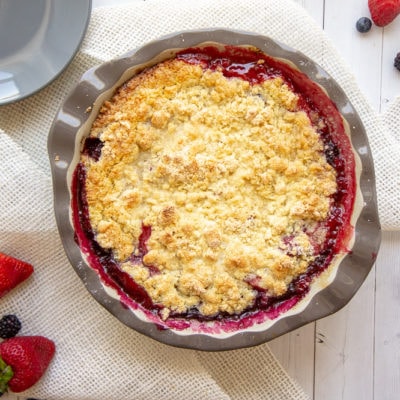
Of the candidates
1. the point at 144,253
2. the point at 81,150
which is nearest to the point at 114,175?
the point at 81,150

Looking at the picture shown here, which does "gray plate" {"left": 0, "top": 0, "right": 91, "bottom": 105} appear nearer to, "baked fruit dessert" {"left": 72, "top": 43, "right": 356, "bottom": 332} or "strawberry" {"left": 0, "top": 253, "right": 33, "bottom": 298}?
"baked fruit dessert" {"left": 72, "top": 43, "right": 356, "bottom": 332}

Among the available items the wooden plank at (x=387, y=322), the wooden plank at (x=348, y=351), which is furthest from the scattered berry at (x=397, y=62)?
the wooden plank at (x=348, y=351)

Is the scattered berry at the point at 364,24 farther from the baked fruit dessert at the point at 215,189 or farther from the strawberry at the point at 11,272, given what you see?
the strawberry at the point at 11,272

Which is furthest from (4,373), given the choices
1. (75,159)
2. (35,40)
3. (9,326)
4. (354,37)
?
(354,37)

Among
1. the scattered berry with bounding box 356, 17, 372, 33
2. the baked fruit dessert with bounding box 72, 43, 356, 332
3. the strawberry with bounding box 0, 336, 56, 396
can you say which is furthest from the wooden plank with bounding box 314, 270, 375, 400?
the strawberry with bounding box 0, 336, 56, 396

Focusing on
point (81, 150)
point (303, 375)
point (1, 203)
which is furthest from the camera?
point (303, 375)

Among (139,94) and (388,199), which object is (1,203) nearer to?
(139,94)

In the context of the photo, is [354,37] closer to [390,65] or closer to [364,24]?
[364,24]
